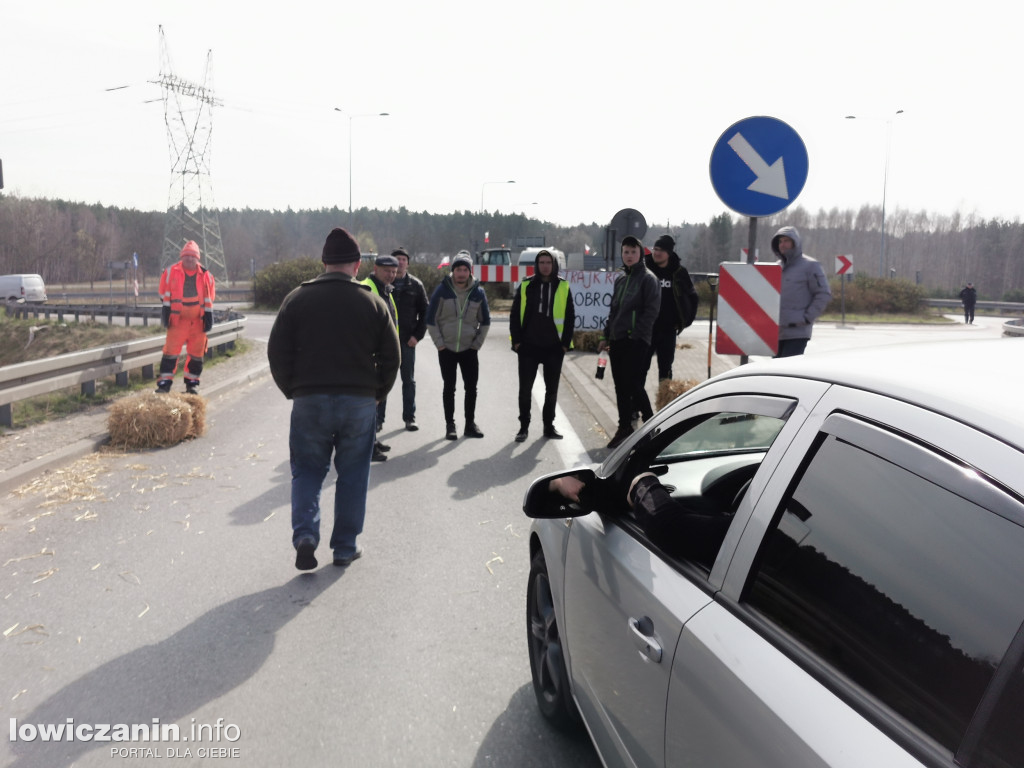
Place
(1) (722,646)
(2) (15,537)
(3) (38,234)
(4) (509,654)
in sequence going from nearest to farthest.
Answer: (1) (722,646) < (4) (509,654) < (2) (15,537) < (3) (38,234)

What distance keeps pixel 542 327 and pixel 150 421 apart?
423 cm

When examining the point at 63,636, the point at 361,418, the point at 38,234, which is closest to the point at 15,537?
the point at 63,636

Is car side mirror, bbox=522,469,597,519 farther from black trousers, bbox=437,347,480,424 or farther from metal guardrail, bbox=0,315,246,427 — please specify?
metal guardrail, bbox=0,315,246,427

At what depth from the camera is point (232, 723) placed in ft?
11.1

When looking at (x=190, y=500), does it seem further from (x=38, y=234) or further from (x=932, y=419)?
(x=38, y=234)

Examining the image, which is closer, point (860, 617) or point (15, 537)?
point (860, 617)

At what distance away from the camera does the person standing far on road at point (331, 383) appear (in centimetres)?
508

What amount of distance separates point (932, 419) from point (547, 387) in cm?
799

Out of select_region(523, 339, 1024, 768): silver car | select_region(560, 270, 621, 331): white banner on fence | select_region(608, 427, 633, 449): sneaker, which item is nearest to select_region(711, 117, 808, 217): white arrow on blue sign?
select_region(608, 427, 633, 449): sneaker

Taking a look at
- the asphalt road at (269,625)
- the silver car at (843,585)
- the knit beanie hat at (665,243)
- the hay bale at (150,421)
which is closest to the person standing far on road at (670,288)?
the knit beanie hat at (665,243)

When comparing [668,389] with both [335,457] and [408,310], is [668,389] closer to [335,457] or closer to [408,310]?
[408,310]

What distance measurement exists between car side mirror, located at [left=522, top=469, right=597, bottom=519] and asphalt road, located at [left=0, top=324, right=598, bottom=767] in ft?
3.26

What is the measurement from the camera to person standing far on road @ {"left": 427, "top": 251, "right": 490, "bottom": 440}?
941cm

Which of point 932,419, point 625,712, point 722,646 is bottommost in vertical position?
point 625,712
